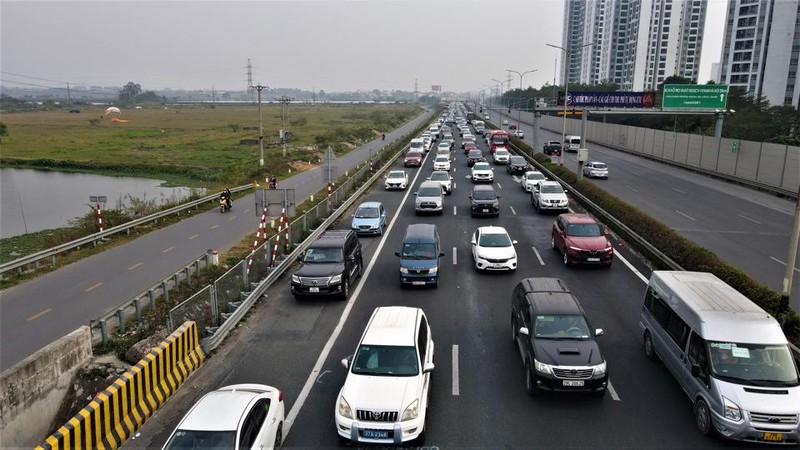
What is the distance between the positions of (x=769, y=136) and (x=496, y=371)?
199 feet

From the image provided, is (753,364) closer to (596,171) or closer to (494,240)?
(494,240)

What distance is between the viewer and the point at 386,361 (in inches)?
433

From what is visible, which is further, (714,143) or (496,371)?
(714,143)

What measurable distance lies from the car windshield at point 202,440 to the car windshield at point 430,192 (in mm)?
23777

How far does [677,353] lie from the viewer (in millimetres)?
11836

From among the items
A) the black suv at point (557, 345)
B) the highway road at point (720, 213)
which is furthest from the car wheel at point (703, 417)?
the highway road at point (720, 213)

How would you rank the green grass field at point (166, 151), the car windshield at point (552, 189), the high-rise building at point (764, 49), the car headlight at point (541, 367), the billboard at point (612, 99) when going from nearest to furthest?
the car headlight at point (541, 367)
the car windshield at point (552, 189)
the billboard at point (612, 99)
the green grass field at point (166, 151)
the high-rise building at point (764, 49)


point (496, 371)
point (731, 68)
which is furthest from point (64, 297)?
point (731, 68)

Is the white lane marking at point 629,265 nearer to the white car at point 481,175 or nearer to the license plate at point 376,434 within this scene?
the license plate at point 376,434

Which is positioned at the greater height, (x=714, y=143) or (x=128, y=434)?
(x=714, y=143)

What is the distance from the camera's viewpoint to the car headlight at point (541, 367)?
11283 mm

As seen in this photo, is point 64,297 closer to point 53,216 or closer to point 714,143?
point 53,216

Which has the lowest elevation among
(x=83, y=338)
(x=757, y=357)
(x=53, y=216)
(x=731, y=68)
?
(x=53, y=216)

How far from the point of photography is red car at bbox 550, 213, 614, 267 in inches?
811
